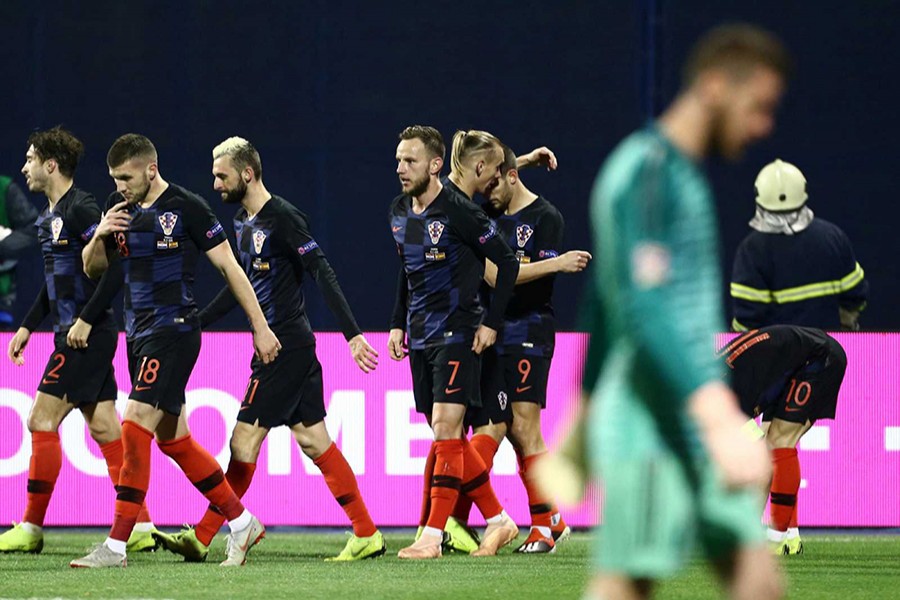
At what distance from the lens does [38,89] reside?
1289cm

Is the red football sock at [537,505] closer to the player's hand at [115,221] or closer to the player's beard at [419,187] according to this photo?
the player's beard at [419,187]

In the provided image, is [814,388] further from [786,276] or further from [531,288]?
[531,288]

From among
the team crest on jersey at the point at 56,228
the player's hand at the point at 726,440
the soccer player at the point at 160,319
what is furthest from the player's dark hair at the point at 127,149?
the player's hand at the point at 726,440

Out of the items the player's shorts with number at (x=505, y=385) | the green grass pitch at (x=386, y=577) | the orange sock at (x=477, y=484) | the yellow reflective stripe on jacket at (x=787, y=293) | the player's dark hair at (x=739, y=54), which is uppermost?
the player's dark hair at (x=739, y=54)

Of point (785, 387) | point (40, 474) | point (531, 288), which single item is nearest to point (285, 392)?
point (40, 474)

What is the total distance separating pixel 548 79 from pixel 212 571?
634 cm

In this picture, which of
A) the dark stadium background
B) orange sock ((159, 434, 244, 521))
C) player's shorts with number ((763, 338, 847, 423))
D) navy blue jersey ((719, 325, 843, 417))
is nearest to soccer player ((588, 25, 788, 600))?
orange sock ((159, 434, 244, 521))

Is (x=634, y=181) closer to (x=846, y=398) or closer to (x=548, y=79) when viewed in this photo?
(x=846, y=398)

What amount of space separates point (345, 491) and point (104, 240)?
1.73 meters

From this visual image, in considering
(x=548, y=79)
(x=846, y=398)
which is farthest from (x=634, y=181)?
(x=548, y=79)

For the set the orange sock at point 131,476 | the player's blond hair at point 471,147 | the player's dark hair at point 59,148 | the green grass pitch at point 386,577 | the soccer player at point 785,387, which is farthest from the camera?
the player's dark hair at point 59,148

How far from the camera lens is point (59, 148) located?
344 inches

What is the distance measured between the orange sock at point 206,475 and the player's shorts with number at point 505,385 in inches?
62.1

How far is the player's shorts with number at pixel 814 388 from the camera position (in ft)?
27.4
